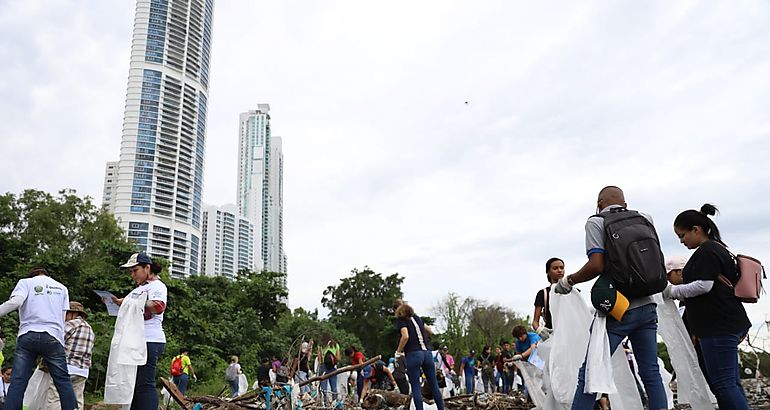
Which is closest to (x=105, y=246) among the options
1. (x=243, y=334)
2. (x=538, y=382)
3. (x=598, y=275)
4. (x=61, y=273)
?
(x=61, y=273)

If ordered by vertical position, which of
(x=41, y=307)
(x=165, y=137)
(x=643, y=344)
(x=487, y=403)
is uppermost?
(x=165, y=137)

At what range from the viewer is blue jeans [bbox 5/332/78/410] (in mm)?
5387

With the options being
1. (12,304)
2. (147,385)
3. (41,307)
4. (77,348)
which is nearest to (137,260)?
(147,385)

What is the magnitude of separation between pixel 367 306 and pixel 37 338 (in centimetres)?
4238

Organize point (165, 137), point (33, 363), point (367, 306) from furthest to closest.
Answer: point (367, 306)
point (165, 137)
point (33, 363)

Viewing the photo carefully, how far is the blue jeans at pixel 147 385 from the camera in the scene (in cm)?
498

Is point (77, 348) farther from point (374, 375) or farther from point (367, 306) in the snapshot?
point (367, 306)

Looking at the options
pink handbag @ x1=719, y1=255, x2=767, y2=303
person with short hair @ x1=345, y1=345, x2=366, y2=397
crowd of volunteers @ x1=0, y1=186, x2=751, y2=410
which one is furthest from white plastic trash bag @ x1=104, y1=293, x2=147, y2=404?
person with short hair @ x1=345, y1=345, x2=366, y2=397

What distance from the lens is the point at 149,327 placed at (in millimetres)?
5113

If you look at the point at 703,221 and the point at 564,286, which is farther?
the point at 703,221

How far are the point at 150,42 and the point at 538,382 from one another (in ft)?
146

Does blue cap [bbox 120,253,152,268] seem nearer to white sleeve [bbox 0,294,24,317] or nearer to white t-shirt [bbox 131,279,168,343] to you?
white t-shirt [bbox 131,279,168,343]

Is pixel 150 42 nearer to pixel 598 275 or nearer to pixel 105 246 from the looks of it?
pixel 105 246

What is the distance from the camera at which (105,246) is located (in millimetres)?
23141
